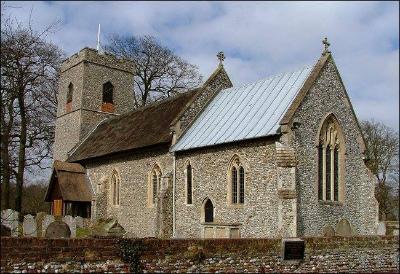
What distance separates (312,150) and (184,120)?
22.6 feet

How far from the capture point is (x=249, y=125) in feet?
66.7

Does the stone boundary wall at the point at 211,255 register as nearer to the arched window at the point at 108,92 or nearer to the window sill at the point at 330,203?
the window sill at the point at 330,203

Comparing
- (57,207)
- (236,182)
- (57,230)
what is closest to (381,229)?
(236,182)

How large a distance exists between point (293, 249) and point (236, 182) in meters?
7.78

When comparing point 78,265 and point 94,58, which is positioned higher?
point 94,58

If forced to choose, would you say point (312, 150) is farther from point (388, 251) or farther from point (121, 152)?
point (121, 152)

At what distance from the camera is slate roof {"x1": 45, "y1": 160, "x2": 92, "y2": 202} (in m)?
27.7

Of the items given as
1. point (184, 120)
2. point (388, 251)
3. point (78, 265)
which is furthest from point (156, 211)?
point (78, 265)

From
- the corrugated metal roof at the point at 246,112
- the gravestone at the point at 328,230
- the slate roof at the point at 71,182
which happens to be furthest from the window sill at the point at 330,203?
the slate roof at the point at 71,182

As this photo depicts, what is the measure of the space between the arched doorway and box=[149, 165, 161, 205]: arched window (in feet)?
11.8

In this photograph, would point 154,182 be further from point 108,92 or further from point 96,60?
point 96,60

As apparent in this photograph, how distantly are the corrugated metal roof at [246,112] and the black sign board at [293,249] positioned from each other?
6.76m

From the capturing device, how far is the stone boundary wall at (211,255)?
9.37 metres

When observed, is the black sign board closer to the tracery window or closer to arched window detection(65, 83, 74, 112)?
arched window detection(65, 83, 74, 112)
